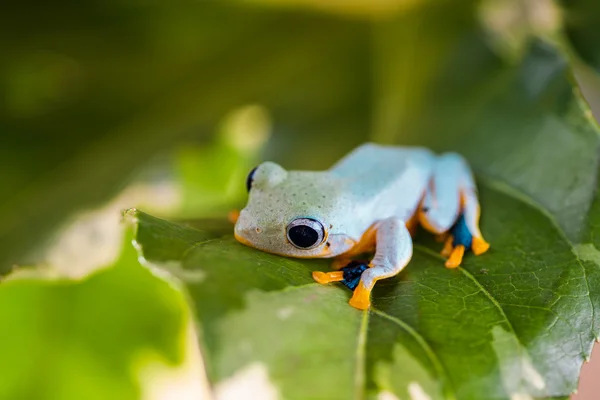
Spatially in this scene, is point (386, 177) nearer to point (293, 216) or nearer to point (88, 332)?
point (293, 216)

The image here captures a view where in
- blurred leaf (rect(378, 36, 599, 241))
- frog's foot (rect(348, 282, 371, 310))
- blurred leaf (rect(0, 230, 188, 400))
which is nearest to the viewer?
frog's foot (rect(348, 282, 371, 310))

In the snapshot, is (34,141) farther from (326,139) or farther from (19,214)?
(326,139)

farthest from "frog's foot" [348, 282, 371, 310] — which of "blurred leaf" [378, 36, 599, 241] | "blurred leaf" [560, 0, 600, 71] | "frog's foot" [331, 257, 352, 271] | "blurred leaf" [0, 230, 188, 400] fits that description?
"blurred leaf" [560, 0, 600, 71]

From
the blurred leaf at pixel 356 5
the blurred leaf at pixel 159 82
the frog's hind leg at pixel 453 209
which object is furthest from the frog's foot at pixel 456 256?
the blurred leaf at pixel 356 5

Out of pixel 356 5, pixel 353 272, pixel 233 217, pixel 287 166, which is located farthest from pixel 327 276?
pixel 356 5

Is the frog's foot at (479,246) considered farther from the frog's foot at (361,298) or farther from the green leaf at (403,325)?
the frog's foot at (361,298)

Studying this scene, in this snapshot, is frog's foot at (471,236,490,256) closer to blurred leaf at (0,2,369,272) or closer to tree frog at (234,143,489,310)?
tree frog at (234,143,489,310)

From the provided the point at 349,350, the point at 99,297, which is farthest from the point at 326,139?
the point at 349,350
